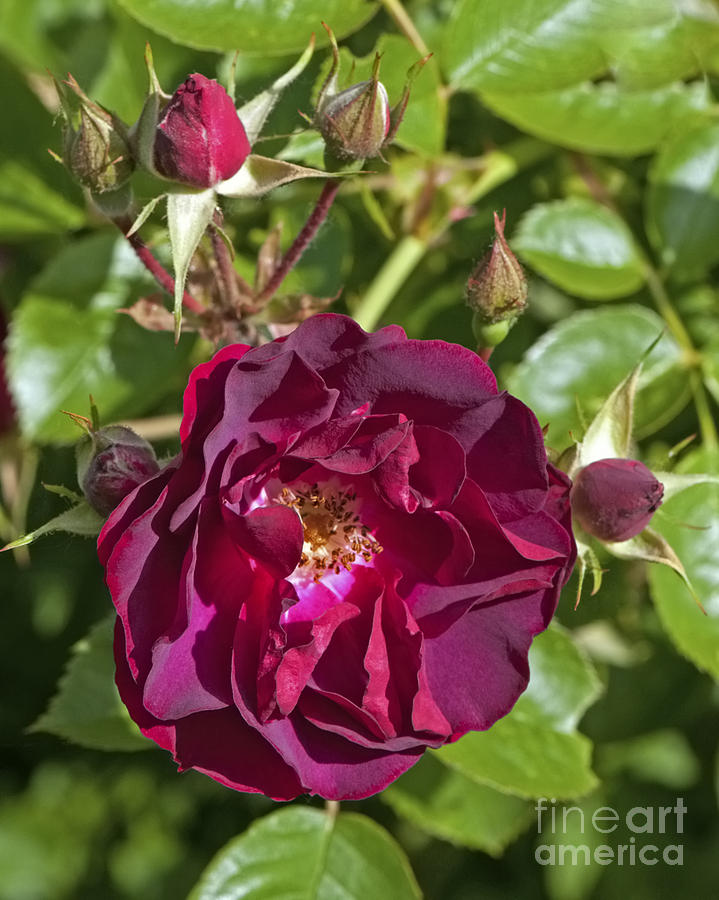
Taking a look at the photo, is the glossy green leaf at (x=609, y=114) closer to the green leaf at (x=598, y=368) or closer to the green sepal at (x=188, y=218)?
the green leaf at (x=598, y=368)

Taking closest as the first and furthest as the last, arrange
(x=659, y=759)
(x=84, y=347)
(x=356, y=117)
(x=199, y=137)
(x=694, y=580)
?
(x=199, y=137), (x=356, y=117), (x=694, y=580), (x=84, y=347), (x=659, y=759)

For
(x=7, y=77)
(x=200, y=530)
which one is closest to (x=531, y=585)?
(x=200, y=530)

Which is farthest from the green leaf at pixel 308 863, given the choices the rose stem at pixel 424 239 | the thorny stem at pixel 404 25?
the thorny stem at pixel 404 25

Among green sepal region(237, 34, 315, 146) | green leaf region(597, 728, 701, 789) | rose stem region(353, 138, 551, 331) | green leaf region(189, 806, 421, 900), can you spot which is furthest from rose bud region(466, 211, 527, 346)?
green leaf region(597, 728, 701, 789)

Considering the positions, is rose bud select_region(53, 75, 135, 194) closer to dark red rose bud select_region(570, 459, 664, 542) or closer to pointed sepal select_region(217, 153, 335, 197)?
pointed sepal select_region(217, 153, 335, 197)

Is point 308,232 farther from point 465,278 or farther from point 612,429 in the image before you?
point 465,278

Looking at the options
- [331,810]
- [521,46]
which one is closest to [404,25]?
[521,46]
